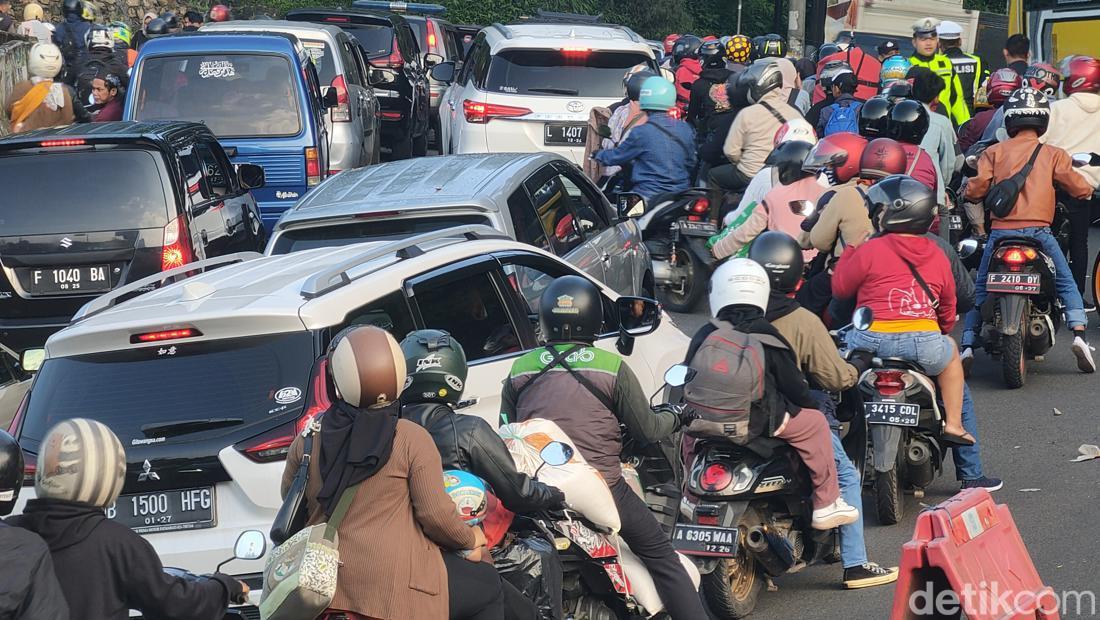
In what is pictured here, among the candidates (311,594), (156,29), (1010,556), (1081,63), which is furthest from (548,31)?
(311,594)

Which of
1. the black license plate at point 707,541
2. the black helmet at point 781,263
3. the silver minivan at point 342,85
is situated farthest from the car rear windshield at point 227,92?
the black license plate at point 707,541

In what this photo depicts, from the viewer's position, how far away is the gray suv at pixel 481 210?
27.4 ft

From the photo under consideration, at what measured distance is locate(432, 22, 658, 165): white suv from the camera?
1441cm

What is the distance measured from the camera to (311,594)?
13.1 feet

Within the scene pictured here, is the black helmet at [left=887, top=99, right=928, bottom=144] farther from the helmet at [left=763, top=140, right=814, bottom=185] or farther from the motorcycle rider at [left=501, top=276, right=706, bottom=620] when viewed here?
the motorcycle rider at [left=501, top=276, right=706, bottom=620]

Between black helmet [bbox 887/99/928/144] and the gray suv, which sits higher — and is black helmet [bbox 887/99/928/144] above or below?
above

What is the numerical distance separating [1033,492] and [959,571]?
357 cm

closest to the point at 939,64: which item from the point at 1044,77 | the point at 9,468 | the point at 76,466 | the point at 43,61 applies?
the point at 1044,77

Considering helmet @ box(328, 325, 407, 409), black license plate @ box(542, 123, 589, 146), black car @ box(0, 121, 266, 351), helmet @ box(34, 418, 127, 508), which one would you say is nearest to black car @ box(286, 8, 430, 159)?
black license plate @ box(542, 123, 589, 146)

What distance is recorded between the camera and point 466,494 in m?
4.66

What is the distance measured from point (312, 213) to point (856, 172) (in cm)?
338

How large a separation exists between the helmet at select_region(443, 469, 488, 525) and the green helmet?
0.95 ft

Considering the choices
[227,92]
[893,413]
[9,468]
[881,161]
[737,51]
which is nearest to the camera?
[9,468]

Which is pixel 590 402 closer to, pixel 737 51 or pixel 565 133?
pixel 565 133
